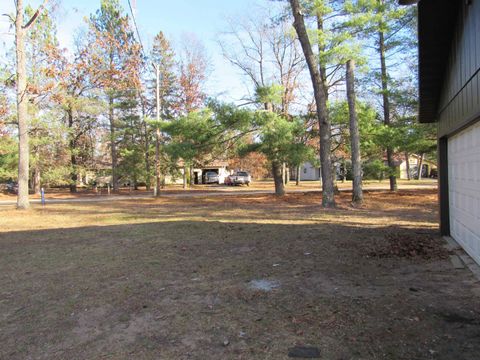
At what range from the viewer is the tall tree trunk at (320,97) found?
13.7 m

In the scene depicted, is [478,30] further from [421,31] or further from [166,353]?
[166,353]

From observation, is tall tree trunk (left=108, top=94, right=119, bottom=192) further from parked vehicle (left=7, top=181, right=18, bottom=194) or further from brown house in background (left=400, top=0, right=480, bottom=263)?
brown house in background (left=400, top=0, right=480, bottom=263)

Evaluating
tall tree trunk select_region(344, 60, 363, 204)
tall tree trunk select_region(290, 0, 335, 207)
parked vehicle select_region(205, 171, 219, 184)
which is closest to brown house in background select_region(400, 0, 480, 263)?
tall tree trunk select_region(290, 0, 335, 207)

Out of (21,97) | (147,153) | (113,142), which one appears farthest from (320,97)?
(113,142)

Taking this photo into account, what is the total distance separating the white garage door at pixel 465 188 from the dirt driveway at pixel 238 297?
0.48 metres

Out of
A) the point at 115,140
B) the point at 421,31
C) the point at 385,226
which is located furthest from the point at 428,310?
the point at 115,140

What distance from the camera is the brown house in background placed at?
5.27m

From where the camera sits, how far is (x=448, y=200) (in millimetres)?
8086

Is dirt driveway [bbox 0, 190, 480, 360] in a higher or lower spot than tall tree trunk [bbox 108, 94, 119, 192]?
lower

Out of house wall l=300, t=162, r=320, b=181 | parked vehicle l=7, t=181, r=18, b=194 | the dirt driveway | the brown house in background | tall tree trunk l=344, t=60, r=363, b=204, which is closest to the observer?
the dirt driveway

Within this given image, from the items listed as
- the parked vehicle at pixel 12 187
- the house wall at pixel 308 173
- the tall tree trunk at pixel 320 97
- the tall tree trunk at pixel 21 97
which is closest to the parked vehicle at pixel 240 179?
the parked vehicle at pixel 12 187

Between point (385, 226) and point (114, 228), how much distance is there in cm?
726

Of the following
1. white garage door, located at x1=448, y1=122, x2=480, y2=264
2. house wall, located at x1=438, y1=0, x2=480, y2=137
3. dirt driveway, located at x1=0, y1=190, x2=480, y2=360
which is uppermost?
house wall, located at x1=438, y1=0, x2=480, y2=137

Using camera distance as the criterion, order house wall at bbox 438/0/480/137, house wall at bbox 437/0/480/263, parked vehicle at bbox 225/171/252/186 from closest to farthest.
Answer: house wall at bbox 438/0/480/137, house wall at bbox 437/0/480/263, parked vehicle at bbox 225/171/252/186
